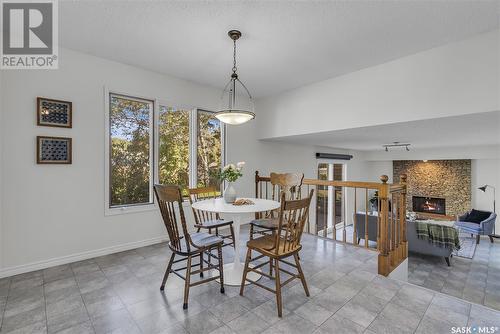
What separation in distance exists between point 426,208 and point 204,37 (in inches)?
340

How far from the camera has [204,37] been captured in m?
2.65

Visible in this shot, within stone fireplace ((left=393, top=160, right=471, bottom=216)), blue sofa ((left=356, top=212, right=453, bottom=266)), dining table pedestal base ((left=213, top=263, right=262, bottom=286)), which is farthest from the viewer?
stone fireplace ((left=393, top=160, right=471, bottom=216))

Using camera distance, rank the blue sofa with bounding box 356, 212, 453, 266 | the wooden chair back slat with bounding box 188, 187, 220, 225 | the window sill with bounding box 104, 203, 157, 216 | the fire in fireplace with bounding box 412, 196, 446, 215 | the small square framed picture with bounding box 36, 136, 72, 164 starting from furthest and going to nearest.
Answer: the fire in fireplace with bounding box 412, 196, 446, 215
the blue sofa with bounding box 356, 212, 453, 266
the window sill with bounding box 104, 203, 157, 216
the wooden chair back slat with bounding box 188, 187, 220, 225
the small square framed picture with bounding box 36, 136, 72, 164

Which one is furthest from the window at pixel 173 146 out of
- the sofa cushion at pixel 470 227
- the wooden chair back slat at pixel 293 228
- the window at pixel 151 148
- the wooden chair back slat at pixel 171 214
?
the sofa cushion at pixel 470 227

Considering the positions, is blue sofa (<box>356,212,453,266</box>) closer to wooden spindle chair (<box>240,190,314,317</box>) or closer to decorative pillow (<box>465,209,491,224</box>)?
decorative pillow (<box>465,209,491,224</box>)

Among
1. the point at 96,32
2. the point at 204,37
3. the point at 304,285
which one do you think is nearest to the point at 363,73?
the point at 204,37

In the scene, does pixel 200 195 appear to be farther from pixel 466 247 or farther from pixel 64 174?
pixel 466 247

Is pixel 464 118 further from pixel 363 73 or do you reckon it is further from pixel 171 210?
pixel 171 210

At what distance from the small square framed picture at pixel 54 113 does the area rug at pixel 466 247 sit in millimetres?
7604

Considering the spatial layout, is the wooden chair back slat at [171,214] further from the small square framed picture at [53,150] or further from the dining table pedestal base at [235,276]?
the small square framed picture at [53,150]

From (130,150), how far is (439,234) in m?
5.54

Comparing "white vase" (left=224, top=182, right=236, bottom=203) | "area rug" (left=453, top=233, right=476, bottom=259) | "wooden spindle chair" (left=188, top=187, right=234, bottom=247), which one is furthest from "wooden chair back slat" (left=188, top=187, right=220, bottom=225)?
"area rug" (left=453, top=233, right=476, bottom=259)

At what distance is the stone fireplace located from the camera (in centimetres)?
716

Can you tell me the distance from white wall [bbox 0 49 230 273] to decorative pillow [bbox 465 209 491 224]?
322 inches
